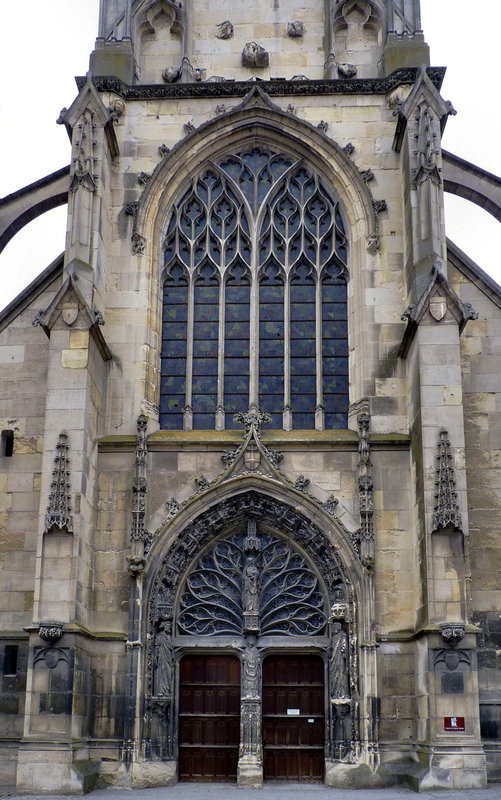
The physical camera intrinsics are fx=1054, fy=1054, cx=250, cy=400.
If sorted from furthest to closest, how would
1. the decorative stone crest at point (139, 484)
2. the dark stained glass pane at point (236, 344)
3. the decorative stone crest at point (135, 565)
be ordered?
the dark stained glass pane at point (236, 344), the decorative stone crest at point (139, 484), the decorative stone crest at point (135, 565)

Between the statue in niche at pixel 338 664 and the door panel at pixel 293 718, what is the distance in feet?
1.72

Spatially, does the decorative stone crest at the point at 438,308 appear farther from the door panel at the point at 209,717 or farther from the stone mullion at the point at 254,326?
the door panel at the point at 209,717

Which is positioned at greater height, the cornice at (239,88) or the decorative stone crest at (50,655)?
the cornice at (239,88)

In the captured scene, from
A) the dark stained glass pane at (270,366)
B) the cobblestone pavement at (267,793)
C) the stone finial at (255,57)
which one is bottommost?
the cobblestone pavement at (267,793)

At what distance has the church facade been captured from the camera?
17016 millimetres

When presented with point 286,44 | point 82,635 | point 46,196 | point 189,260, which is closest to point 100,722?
point 82,635

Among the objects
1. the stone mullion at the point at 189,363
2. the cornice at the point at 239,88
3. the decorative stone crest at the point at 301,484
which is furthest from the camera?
the cornice at the point at 239,88

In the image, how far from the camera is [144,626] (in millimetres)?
17812

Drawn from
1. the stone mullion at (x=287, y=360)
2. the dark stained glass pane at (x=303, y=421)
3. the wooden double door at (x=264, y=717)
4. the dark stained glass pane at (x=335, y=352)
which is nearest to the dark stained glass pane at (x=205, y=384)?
the stone mullion at (x=287, y=360)

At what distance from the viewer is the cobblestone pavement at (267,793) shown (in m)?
15.2

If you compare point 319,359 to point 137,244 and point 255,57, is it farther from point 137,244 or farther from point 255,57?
point 255,57

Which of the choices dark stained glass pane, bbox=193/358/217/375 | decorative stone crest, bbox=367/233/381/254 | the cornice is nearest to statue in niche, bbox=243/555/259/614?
dark stained glass pane, bbox=193/358/217/375

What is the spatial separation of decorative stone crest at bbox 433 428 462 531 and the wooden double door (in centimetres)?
360

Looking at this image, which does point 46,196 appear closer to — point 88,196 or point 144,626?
point 88,196
